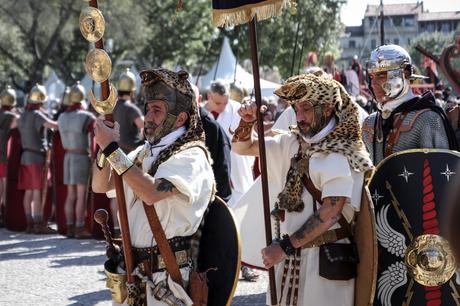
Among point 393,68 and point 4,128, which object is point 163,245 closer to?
point 393,68

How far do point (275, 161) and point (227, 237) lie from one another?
50cm

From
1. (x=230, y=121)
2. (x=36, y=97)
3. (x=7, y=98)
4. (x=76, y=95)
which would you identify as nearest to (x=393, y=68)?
(x=230, y=121)

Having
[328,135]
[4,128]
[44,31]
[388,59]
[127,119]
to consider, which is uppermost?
[44,31]

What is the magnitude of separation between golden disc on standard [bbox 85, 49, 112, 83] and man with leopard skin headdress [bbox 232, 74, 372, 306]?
2.82 ft

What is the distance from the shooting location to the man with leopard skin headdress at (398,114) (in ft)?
16.2

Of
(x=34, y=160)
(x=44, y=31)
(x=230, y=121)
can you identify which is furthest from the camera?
(x=44, y=31)

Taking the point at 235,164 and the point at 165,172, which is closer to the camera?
the point at 165,172

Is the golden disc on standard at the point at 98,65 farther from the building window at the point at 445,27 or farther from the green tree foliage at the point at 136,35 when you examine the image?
the building window at the point at 445,27

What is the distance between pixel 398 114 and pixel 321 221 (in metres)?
1.52

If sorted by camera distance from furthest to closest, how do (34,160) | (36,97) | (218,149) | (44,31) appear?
(44,31) < (34,160) < (36,97) < (218,149)

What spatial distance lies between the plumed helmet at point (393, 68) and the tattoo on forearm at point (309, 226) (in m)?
1.56

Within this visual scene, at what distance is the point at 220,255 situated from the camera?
406cm

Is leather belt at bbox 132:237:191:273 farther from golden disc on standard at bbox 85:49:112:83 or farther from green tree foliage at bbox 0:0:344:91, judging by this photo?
green tree foliage at bbox 0:0:344:91

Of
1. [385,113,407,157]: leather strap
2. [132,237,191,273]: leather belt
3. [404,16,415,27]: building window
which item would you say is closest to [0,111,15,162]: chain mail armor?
[385,113,407,157]: leather strap
